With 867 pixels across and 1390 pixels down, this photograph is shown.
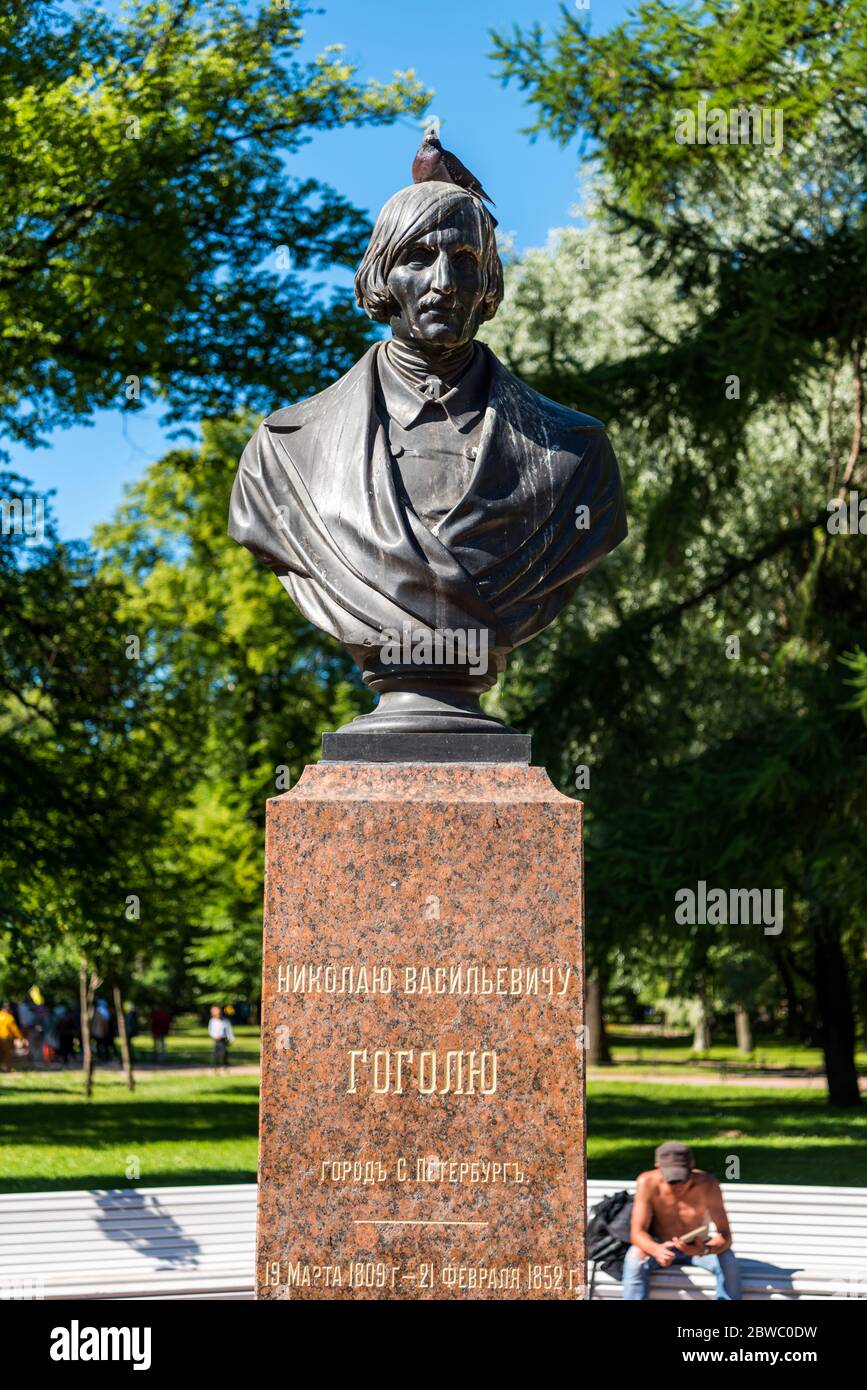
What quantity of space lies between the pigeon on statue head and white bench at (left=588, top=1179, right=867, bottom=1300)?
16.5 feet

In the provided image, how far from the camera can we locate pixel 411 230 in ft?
18.4

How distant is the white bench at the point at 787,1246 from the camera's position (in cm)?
761

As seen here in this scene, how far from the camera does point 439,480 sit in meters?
5.66

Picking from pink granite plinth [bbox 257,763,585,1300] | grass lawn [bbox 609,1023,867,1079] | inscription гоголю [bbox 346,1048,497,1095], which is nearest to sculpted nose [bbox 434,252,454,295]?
pink granite plinth [bbox 257,763,585,1300]

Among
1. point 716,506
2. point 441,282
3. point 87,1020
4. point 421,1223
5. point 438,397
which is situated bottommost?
point 87,1020

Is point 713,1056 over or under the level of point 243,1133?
under

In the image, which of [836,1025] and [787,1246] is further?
[836,1025]

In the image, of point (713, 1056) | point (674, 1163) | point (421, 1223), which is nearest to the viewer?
point (421, 1223)

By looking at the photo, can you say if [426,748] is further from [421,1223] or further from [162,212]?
[162,212]

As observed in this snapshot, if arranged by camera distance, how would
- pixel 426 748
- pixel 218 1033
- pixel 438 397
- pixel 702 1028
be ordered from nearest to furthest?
pixel 426 748, pixel 438 397, pixel 218 1033, pixel 702 1028

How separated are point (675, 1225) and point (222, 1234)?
2.71 m

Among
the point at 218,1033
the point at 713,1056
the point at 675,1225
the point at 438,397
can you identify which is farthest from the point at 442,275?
the point at 713,1056

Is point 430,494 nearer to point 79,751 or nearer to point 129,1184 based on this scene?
point 129,1184

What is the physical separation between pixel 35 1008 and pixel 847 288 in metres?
28.1
